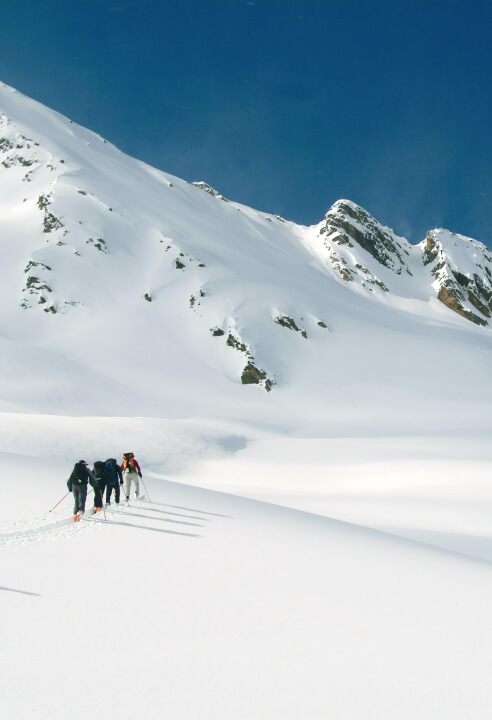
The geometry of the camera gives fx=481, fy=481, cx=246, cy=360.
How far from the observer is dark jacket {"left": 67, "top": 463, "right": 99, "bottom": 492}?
31.6 ft

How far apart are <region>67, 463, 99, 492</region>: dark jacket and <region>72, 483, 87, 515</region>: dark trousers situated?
0.08 m

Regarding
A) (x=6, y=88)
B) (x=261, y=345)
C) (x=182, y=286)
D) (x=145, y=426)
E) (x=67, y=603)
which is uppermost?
(x=6, y=88)

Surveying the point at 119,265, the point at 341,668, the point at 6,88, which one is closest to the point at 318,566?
the point at 341,668

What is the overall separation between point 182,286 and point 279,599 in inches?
2167

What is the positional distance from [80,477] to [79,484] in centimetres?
17

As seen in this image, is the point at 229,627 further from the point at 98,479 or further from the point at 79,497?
the point at 98,479

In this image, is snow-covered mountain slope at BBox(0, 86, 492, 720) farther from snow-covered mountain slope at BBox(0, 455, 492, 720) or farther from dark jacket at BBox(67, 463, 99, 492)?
dark jacket at BBox(67, 463, 99, 492)

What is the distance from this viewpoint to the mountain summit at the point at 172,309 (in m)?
41.7

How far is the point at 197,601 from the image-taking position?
5.40m

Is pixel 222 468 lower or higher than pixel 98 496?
higher

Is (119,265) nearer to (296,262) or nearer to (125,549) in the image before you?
(296,262)

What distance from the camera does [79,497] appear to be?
938 cm

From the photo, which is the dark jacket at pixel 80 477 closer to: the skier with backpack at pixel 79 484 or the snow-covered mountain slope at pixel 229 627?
the skier with backpack at pixel 79 484

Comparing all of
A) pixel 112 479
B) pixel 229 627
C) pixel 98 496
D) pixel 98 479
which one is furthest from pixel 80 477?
pixel 229 627
